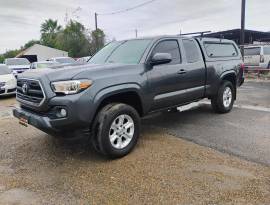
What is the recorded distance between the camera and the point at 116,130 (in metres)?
4.62

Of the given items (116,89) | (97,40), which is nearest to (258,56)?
(116,89)

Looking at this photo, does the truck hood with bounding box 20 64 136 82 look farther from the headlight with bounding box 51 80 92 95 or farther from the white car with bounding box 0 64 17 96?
the white car with bounding box 0 64 17 96

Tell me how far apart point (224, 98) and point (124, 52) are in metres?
3.09

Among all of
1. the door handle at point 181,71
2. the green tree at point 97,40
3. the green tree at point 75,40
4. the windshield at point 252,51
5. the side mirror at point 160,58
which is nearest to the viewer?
the side mirror at point 160,58

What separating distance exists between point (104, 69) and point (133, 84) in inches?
21.3

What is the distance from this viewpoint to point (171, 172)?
4.12 metres

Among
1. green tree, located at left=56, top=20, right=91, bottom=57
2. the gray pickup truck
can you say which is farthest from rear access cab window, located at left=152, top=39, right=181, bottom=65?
green tree, located at left=56, top=20, right=91, bottom=57

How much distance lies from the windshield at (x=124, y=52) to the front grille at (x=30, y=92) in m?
1.41

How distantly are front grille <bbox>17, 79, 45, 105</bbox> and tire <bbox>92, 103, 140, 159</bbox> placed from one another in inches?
35.7

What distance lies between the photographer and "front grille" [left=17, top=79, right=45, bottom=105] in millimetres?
4414

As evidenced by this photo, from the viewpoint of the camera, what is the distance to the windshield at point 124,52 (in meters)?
5.29

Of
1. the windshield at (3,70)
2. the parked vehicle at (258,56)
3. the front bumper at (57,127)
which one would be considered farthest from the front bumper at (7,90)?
the parked vehicle at (258,56)

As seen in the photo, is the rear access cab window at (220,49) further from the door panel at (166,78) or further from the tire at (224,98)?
the door panel at (166,78)

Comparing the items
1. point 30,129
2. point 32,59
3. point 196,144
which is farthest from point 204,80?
point 32,59
